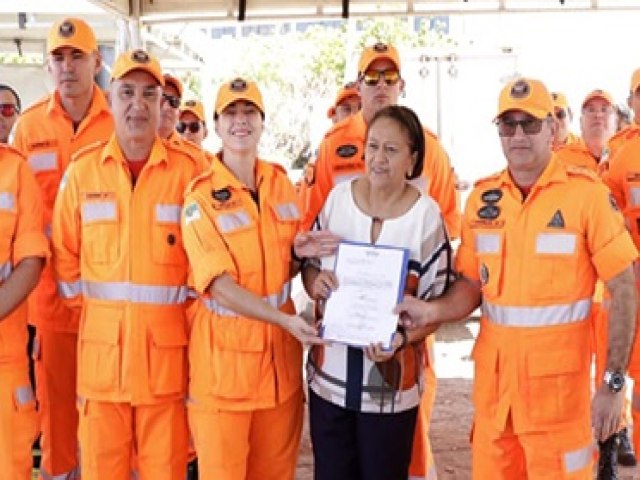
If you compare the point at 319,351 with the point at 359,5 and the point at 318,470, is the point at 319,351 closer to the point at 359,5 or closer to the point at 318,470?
the point at 318,470

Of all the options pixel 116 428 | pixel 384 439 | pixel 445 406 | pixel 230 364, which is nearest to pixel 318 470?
pixel 384 439

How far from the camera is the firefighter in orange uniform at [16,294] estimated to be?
362cm

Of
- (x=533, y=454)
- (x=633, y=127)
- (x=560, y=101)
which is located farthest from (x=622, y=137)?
(x=560, y=101)

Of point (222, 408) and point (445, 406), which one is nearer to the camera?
point (222, 408)

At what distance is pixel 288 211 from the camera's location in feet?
12.2

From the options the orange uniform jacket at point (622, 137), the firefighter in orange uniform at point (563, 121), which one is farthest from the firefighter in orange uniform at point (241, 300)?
the firefighter in orange uniform at point (563, 121)

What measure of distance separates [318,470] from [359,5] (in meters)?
4.08

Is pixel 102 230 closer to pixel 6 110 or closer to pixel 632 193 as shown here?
pixel 6 110

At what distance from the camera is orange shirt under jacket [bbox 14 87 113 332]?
4383 millimetres

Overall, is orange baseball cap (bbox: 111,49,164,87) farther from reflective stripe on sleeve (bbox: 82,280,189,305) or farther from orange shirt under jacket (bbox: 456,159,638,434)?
orange shirt under jacket (bbox: 456,159,638,434)

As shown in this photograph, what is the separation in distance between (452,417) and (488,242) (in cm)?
366

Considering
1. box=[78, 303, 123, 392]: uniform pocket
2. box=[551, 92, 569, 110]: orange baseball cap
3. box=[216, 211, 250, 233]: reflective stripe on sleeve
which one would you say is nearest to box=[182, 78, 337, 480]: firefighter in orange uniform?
box=[216, 211, 250, 233]: reflective stripe on sleeve

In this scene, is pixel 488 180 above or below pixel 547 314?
above

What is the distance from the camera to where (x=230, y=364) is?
357 centimetres
